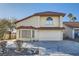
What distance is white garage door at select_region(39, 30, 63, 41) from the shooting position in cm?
1230

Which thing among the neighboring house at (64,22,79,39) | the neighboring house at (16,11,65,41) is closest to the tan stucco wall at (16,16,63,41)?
the neighboring house at (16,11,65,41)

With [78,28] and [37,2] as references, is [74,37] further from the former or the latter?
[37,2]

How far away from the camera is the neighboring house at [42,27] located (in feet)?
40.2

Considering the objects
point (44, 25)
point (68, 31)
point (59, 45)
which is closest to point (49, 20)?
point (44, 25)

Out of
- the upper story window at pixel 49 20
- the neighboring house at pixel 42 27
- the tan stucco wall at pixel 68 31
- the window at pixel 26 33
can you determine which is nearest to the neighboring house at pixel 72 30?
the tan stucco wall at pixel 68 31

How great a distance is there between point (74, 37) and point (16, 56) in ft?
4.19

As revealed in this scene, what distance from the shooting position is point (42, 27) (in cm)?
1230

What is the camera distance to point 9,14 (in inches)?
484

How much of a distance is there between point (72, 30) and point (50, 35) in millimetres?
472

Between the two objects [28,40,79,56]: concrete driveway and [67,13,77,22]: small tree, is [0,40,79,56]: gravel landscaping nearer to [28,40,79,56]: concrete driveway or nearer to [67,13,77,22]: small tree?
[28,40,79,56]: concrete driveway

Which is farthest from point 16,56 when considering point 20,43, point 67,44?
point 67,44

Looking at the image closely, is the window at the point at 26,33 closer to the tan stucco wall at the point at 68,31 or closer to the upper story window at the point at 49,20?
the upper story window at the point at 49,20

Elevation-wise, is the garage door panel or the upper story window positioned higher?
the upper story window

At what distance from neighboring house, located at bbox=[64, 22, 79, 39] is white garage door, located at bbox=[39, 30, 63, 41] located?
0.13 m
